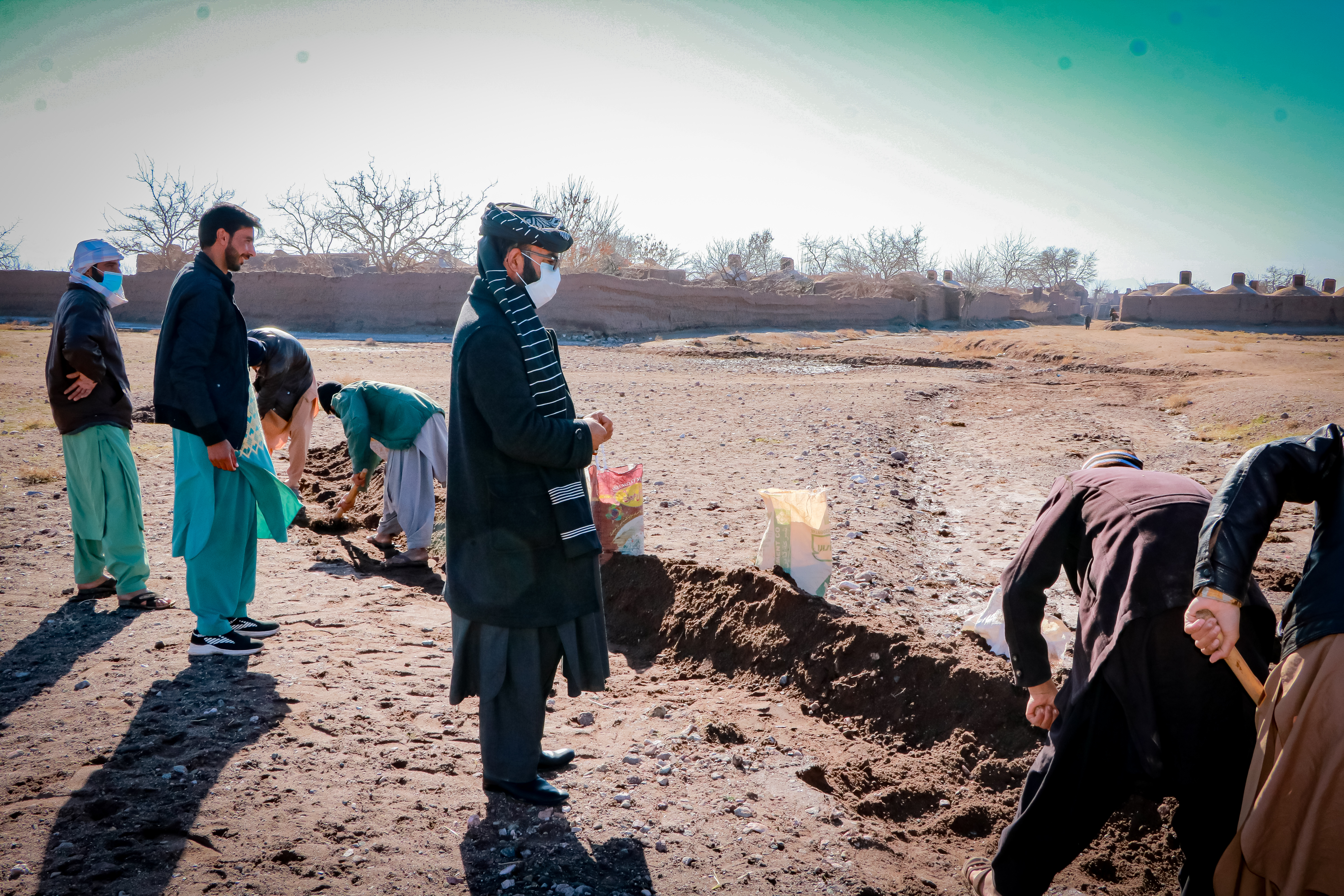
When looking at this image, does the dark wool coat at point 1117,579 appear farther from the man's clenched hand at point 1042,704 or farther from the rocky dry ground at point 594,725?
the rocky dry ground at point 594,725

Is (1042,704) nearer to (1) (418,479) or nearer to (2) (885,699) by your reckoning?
(2) (885,699)


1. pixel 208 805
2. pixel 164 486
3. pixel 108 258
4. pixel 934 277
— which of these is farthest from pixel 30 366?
pixel 934 277

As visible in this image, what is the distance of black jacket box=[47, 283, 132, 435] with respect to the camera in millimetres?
4066

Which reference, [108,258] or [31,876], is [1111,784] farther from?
[108,258]

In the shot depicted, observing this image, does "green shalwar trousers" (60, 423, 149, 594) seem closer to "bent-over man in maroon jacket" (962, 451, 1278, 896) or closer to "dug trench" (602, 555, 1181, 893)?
"dug trench" (602, 555, 1181, 893)

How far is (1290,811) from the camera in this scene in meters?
1.70

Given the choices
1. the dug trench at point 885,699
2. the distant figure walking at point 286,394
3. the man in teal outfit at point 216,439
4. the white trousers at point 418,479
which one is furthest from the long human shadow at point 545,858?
the distant figure walking at point 286,394

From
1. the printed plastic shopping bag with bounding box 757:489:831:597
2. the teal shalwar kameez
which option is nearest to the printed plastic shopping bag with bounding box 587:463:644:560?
the printed plastic shopping bag with bounding box 757:489:831:597

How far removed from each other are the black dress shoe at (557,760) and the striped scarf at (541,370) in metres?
0.89

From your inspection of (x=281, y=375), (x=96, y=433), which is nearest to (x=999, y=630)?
(x=96, y=433)

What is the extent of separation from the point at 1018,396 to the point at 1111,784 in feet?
39.9

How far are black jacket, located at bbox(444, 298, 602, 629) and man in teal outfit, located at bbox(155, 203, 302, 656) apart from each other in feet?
5.07

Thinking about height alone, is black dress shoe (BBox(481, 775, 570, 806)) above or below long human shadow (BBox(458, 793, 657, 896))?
above

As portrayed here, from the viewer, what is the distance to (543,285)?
2.59 meters
